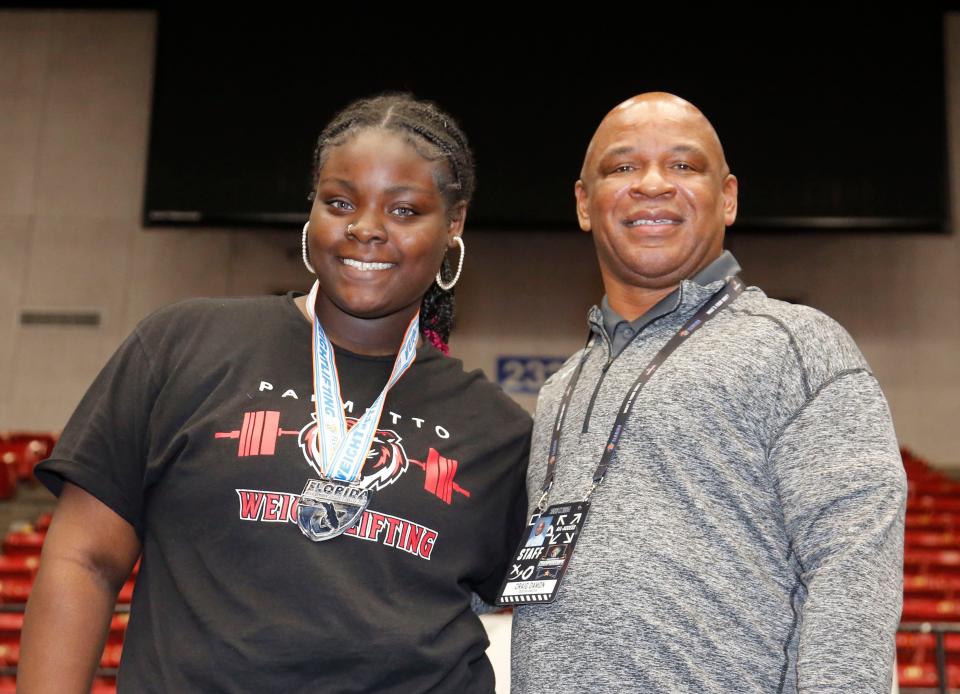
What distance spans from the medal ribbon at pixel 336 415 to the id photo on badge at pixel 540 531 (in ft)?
1.01

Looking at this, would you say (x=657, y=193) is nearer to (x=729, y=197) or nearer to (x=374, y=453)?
(x=729, y=197)

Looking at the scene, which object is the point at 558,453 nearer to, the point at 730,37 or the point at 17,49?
the point at 730,37

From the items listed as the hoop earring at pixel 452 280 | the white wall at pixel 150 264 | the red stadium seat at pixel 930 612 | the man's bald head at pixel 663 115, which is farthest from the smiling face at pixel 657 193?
the white wall at pixel 150 264

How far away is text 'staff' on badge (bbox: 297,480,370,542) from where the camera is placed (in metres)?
1.47

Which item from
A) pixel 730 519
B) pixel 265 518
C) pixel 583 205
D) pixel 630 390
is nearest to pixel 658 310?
pixel 630 390

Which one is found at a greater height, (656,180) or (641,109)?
(641,109)

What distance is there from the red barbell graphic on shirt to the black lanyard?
0.56ft

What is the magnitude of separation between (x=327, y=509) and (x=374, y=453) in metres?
0.13

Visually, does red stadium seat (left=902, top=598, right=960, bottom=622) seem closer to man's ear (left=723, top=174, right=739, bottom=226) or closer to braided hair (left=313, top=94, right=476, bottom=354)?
man's ear (left=723, top=174, right=739, bottom=226)

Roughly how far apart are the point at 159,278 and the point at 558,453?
955 centimetres

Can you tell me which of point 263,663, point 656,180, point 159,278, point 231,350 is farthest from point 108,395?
point 159,278

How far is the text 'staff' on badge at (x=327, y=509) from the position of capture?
4.82ft

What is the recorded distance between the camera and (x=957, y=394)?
10.2m

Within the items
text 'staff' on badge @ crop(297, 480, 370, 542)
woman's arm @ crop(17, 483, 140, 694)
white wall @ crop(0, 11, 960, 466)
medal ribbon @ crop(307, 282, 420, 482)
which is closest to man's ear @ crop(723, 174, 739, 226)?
medal ribbon @ crop(307, 282, 420, 482)
